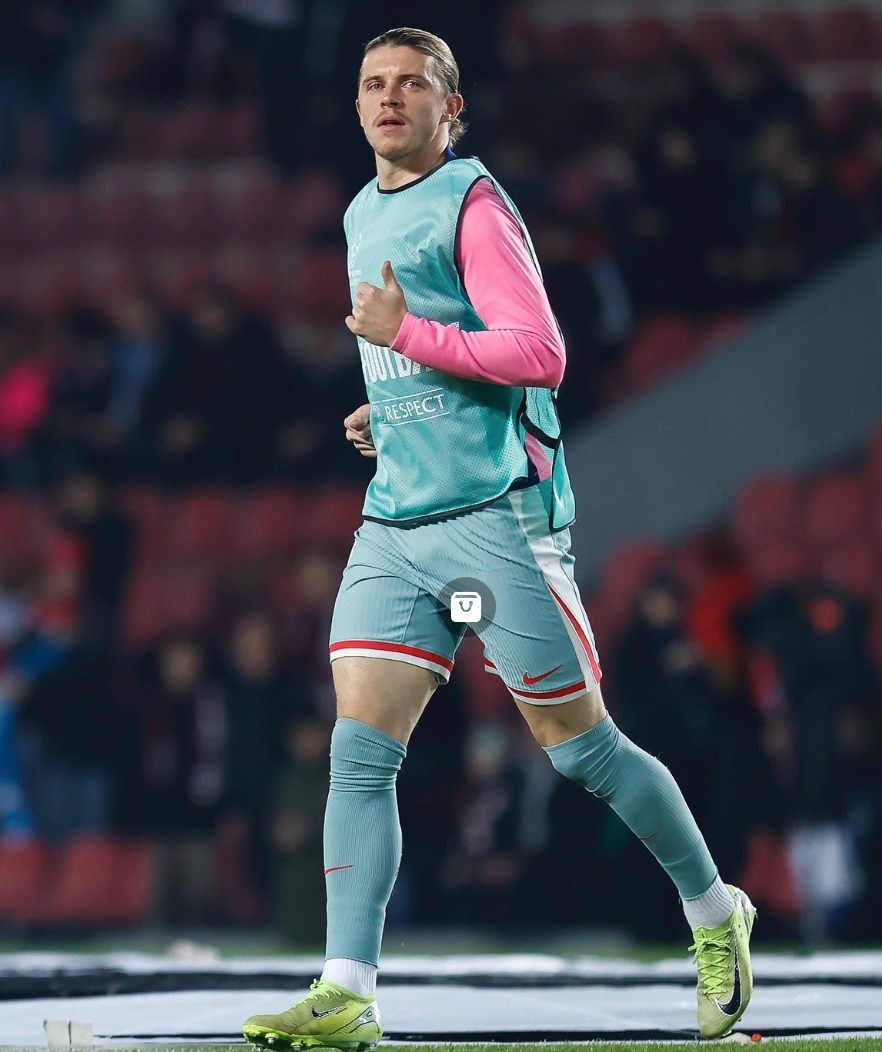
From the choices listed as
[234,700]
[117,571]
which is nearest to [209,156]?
[117,571]

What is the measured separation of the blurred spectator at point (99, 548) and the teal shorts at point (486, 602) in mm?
6008

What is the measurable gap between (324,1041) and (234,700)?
5.31 metres

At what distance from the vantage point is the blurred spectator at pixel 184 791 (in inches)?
341

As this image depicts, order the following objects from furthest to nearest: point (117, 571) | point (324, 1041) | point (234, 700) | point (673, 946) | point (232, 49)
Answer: point (232, 49) < point (117, 571) < point (234, 700) < point (673, 946) < point (324, 1041)

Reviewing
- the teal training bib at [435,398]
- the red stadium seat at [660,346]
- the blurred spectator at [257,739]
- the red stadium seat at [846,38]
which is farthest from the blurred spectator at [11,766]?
the red stadium seat at [846,38]

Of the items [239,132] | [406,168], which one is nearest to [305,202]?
[239,132]

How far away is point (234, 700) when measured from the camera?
8758mm

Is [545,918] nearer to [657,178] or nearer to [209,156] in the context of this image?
[657,178]

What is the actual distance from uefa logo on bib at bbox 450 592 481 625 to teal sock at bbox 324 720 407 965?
294mm

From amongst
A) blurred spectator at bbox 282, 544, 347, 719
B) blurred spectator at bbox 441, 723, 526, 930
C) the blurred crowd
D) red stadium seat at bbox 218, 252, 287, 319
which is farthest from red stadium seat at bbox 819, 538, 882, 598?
red stadium seat at bbox 218, 252, 287, 319

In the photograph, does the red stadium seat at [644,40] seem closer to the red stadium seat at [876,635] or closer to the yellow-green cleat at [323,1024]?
the red stadium seat at [876,635]

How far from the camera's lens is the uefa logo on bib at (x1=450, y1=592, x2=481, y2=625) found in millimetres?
3689

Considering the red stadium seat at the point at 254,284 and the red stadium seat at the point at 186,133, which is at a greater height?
the red stadium seat at the point at 186,133

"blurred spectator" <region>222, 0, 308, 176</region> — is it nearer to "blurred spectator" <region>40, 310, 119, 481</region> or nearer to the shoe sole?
"blurred spectator" <region>40, 310, 119, 481</region>
